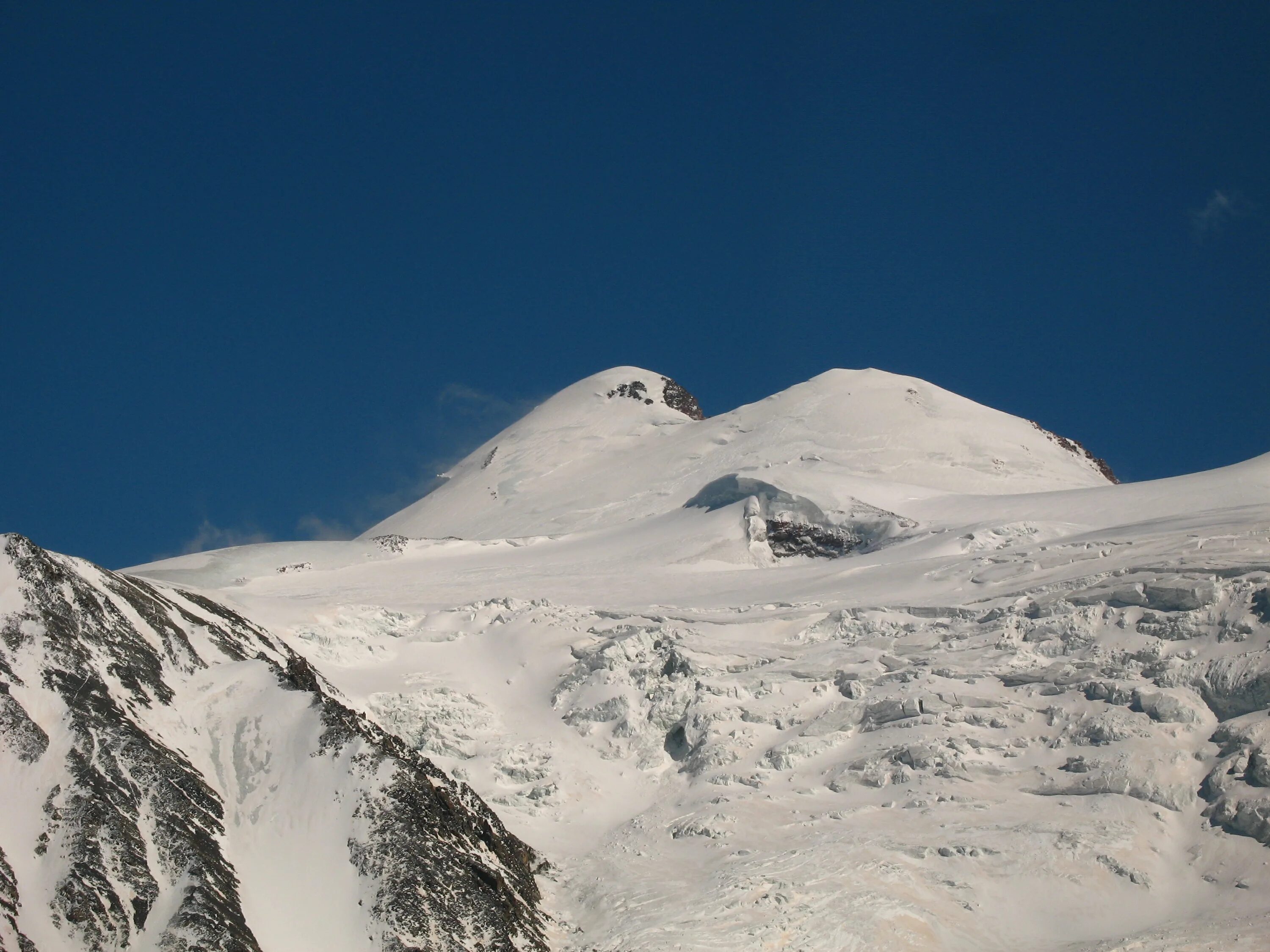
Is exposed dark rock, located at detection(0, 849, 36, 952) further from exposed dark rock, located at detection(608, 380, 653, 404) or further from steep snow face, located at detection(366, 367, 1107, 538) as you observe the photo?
exposed dark rock, located at detection(608, 380, 653, 404)

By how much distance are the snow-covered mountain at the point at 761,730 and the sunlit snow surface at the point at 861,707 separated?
0.12 meters

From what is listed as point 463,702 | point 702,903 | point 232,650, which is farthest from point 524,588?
point 702,903

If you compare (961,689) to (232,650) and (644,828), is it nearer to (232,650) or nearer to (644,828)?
(644,828)

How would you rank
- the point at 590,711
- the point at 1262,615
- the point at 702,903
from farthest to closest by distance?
the point at 590,711 → the point at 1262,615 → the point at 702,903

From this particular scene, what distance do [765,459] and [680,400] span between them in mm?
28559

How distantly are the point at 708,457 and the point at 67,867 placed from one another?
56227 mm

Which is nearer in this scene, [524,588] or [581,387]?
[524,588]

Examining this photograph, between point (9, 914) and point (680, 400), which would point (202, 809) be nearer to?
point (9, 914)

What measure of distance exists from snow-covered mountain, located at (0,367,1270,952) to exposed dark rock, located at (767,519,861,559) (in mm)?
715

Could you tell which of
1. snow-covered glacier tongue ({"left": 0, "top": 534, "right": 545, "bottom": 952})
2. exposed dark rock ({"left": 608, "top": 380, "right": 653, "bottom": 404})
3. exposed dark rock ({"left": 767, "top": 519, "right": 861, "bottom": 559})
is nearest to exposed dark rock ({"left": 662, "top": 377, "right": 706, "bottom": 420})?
exposed dark rock ({"left": 608, "top": 380, "right": 653, "bottom": 404})

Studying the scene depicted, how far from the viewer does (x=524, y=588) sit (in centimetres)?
5766

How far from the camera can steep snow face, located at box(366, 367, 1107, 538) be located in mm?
76000

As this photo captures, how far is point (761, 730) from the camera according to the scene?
43562 millimetres

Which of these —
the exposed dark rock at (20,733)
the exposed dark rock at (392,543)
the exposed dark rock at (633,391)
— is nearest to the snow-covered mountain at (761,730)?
the exposed dark rock at (20,733)
